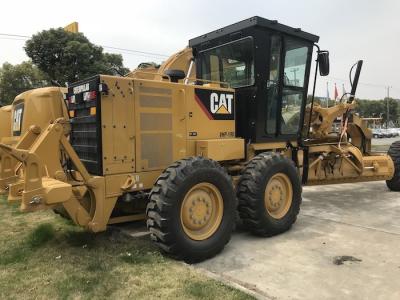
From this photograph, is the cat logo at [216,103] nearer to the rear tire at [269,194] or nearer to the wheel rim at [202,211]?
the rear tire at [269,194]

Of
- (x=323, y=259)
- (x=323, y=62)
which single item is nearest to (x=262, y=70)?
(x=323, y=62)

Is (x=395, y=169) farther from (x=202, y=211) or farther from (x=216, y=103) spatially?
(x=202, y=211)

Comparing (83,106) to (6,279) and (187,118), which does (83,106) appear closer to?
(187,118)

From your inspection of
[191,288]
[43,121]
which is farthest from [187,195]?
[43,121]

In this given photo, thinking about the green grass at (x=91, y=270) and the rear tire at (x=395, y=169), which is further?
the rear tire at (x=395, y=169)

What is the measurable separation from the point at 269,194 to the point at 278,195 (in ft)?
0.69

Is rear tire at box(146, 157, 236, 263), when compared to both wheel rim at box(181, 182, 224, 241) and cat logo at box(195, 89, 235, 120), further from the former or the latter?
cat logo at box(195, 89, 235, 120)

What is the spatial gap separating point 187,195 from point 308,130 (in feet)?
12.3

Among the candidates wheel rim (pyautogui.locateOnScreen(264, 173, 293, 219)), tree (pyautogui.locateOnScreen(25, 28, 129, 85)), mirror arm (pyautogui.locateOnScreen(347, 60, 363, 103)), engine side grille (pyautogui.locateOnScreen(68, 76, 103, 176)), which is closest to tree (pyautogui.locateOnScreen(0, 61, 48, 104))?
tree (pyautogui.locateOnScreen(25, 28, 129, 85))

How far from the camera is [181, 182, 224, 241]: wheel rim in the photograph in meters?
4.95

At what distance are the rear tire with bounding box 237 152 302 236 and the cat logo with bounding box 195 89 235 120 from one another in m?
0.81

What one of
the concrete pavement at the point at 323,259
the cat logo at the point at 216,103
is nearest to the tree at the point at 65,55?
the cat logo at the point at 216,103

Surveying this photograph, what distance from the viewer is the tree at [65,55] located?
25.7 meters

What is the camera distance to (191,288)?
3.98 meters
